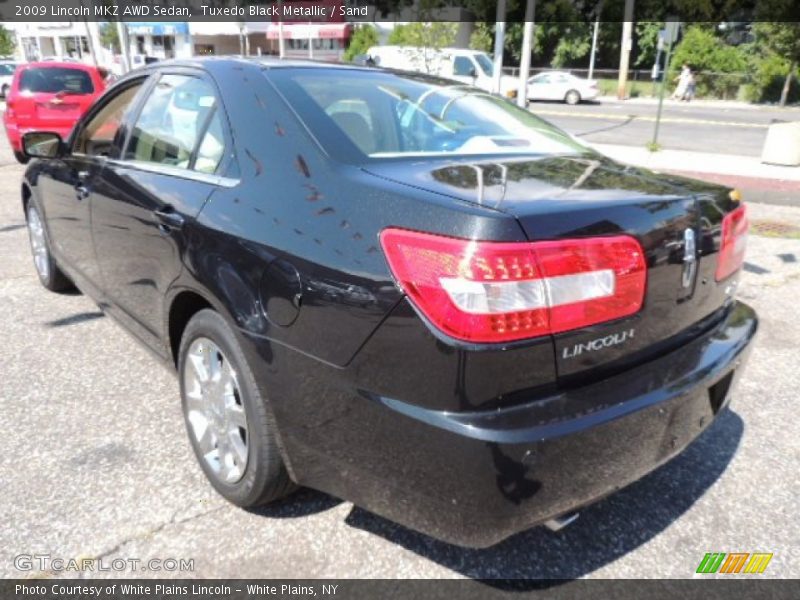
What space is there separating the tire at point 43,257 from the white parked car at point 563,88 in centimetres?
2667

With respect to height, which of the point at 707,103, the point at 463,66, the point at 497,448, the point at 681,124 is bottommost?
the point at 681,124

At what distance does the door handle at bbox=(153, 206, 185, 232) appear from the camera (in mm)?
2468

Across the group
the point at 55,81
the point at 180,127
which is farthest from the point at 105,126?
the point at 55,81

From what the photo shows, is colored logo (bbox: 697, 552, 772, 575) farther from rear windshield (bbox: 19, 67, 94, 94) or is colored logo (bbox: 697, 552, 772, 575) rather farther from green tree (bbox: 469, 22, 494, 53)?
green tree (bbox: 469, 22, 494, 53)

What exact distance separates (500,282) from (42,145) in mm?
3424

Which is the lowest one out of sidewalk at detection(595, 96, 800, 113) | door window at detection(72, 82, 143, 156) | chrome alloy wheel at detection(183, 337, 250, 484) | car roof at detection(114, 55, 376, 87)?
chrome alloy wheel at detection(183, 337, 250, 484)

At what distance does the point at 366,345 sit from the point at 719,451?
1.99 meters

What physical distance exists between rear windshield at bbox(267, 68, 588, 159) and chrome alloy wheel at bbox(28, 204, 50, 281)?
3007 mm

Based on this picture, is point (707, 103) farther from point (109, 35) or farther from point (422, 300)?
point (109, 35)

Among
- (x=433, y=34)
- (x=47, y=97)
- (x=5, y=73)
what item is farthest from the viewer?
(x=5, y=73)

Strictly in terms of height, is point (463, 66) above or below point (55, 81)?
above

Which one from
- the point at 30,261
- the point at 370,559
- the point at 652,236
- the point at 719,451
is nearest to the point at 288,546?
the point at 370,559

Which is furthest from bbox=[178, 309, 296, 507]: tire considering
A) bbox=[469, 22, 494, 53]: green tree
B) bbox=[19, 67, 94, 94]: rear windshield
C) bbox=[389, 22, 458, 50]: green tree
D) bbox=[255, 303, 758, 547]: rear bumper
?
bbox=[469, 22, 494, 53]: green tree

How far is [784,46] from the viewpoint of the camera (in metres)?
28.8
